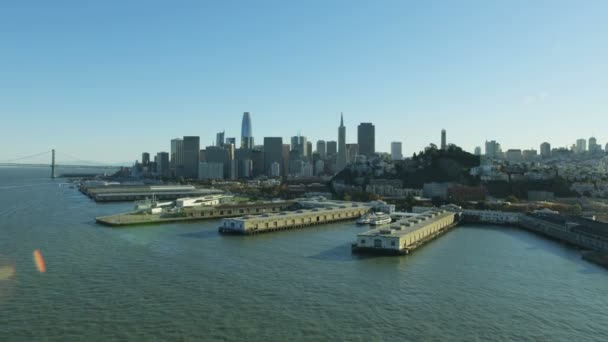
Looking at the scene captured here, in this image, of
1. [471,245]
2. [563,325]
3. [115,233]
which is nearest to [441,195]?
[471,245]

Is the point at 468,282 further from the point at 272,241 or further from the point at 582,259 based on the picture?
the point at 272,241

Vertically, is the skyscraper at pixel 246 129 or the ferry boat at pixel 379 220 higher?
the skyscraper at pixel 246 129

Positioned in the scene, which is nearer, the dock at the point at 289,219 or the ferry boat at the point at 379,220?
the dock at the point at 289,219

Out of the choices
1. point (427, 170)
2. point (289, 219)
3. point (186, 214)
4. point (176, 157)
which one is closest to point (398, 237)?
point (289, 219)

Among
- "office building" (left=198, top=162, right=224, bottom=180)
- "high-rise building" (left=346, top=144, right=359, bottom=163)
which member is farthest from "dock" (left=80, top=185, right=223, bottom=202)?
"high-rise building" (left=346, top=144, right=359, bottom=163)

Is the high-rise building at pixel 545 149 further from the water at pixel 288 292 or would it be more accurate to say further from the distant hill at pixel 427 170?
the water at pixel 288 292

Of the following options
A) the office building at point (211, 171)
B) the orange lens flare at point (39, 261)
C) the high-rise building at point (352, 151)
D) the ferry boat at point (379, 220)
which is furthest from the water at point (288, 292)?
the high-rise building at point (352, 151)
